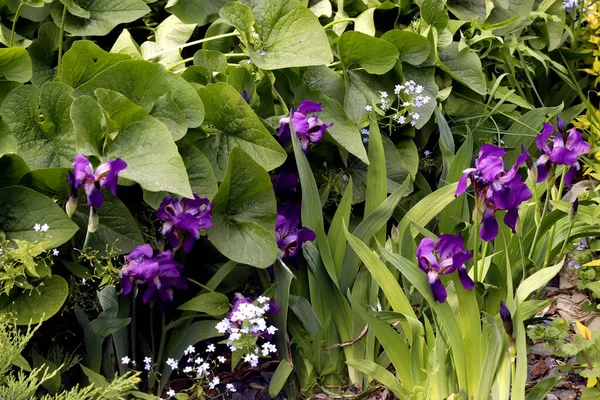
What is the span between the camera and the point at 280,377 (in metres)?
1.61

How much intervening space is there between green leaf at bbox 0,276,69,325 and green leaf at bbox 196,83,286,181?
0.44m

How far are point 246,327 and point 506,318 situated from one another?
0.54 meters

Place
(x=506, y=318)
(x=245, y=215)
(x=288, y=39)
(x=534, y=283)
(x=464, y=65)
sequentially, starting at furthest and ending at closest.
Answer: (x=464, y=65) < (x=288, y=39) < (x=245, y=215) < (x=534, y=283) < (x=506, y=318)

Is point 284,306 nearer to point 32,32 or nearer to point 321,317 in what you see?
point 321,317

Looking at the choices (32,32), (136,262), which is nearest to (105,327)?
(136,262)

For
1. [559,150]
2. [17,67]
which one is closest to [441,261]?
[559,150]

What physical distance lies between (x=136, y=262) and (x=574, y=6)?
6.98 feet

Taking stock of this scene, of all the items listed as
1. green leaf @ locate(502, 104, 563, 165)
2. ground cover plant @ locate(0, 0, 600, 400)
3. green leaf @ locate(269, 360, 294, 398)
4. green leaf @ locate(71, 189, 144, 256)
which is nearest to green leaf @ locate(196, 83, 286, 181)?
ground cover plant @ locate(0, 0, 600, 400)

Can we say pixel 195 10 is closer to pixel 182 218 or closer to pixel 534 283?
pixel 182 218

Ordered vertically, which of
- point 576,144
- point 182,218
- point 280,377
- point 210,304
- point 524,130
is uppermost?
point 576,144

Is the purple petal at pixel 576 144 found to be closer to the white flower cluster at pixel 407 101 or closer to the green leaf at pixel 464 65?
the white flower cluster at pixel 407 101

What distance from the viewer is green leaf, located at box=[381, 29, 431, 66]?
6.50 ft

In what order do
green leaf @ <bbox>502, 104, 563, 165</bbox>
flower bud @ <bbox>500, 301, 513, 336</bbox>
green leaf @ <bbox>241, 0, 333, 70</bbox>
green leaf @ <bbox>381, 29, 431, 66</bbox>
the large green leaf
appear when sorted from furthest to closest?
green leaf @ <bbox>502, 104, 563, 165</bbox> < green leaf @ <bbox>381, 29, 431, 66</bbox> < green leaf @ <bbox>241, 0, 333, 70</bbox> < the large green leaf < flower bud @ <bbox>500, 301, 513, 336</bbox>

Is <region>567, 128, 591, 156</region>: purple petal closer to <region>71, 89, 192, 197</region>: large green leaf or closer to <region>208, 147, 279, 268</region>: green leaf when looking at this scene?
<region>208, 147, 279, 268</region>: green leaf
